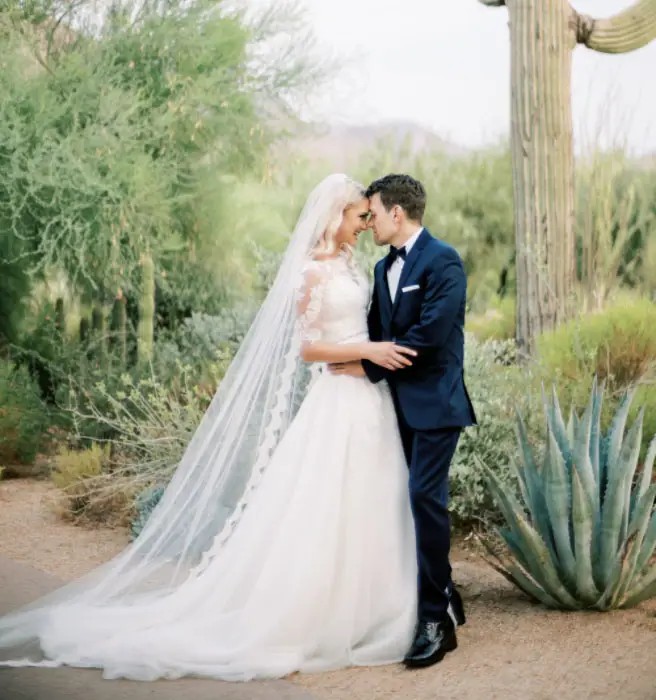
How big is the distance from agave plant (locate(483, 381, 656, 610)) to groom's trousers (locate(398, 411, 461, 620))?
1.43 ft

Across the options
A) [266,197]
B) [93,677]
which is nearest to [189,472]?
[93,677]

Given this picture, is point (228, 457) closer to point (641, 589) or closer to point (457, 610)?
point (457, 610)

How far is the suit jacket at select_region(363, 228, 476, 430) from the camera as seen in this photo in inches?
202

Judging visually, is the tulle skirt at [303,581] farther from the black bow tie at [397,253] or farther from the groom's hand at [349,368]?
the black bow tie at [397,253]

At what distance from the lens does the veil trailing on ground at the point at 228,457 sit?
5574 millimetres

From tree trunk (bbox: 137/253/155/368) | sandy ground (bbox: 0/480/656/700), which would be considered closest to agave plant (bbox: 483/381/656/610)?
sandy ground (bbox: 0/480/656/700)

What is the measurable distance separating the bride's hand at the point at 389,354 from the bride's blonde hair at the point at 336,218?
1.92ft

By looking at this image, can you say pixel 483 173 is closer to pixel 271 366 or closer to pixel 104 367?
pixel 104 367

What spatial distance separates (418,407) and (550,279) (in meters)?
5.46

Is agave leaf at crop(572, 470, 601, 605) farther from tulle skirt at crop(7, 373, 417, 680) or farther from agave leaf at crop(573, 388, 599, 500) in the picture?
tulle skirt at crop(7, 373, 417, 680)

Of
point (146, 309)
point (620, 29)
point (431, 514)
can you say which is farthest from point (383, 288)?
point (146, 309)

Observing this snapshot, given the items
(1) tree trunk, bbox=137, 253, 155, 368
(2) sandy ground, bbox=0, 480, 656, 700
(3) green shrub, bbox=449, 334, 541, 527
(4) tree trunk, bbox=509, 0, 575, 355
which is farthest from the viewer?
(1) tree trunk, bbox=137, 253, 155, 368

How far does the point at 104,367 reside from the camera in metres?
11.5

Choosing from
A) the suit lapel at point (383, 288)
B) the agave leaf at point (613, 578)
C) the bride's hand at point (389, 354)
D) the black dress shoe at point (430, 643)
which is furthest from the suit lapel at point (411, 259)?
the agave leaf at point (613, 578)
